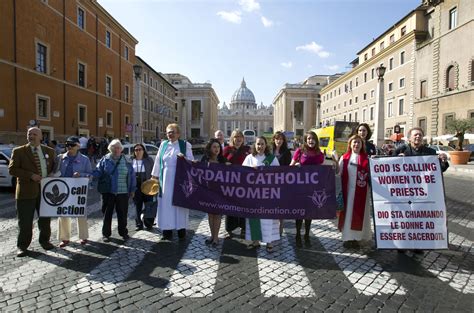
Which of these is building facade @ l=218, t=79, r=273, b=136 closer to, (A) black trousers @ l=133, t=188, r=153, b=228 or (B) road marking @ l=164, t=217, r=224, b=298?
(A) black trousers @ l=133, t=188, r=153, b=228

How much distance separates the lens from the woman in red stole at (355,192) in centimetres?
498

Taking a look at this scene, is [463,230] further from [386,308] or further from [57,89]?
[57,89]

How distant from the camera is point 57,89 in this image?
2552 cm

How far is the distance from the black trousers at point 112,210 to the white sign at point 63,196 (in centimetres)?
40

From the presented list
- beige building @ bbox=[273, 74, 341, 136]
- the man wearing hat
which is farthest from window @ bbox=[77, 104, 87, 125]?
beige building @ bbox=[273, 74, 341, 136]

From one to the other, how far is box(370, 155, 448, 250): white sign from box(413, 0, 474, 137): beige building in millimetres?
29534

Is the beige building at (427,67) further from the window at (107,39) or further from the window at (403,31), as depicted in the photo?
the window at (107,39)

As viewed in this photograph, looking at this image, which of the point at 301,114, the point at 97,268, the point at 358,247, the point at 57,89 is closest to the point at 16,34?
the point at 57,89

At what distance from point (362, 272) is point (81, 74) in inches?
1245

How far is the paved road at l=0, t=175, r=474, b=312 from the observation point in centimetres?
341

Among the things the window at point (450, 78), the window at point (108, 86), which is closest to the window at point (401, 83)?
the window at point (450, 78)

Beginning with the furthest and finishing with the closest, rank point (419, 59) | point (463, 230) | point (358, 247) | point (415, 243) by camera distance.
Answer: point (419, 59) → point (463, 230) → point (358, 247) → point (415, 243)

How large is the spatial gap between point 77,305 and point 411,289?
A: 3.81 metres

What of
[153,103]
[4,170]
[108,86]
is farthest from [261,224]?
[153,103]
